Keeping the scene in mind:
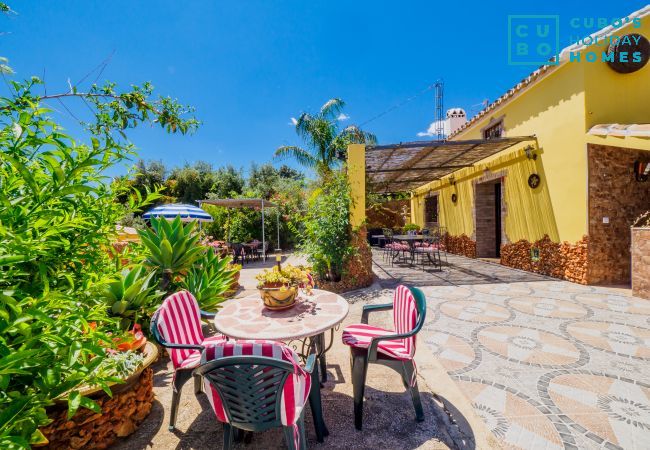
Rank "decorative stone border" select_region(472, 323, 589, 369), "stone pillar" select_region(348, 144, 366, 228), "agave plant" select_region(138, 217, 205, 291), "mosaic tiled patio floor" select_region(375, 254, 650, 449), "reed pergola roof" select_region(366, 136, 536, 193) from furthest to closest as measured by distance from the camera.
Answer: "reed pergola roof" select_region(366, 136, 536, 193), "stone pillar" select_region(348, 144, 366, 228), "agave plant" select_region(138, 217, 205, 291), "decorative stone border" select_region(472, 323, 589, 369), "mosaic tiled patio floor" select_region(375, 254, 650, 449)

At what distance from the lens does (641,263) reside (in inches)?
195

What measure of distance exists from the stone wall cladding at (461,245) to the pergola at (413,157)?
268 centimetres

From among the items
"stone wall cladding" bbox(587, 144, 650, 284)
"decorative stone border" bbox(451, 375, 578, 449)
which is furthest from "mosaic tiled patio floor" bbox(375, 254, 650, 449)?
"stone wall cladding" bbox(587, 144, 650, 284)

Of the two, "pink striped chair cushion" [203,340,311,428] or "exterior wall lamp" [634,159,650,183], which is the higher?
"exterior wall lamp" [634,159,650,183]

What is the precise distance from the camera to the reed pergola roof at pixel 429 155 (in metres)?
6.68

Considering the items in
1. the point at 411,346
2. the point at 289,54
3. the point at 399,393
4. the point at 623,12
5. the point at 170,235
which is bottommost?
the point at 399,393

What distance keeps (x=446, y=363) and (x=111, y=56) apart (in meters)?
3.82

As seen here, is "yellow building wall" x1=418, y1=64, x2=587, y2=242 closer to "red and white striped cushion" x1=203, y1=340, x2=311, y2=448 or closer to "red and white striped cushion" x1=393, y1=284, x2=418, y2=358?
"red and white striped cushion" x1=393, y1=284, x2=418, y2=358

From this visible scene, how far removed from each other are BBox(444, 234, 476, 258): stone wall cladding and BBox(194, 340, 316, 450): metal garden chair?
10.1 m

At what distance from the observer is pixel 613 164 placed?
5824mm

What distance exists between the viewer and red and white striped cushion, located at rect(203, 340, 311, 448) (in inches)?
54.2

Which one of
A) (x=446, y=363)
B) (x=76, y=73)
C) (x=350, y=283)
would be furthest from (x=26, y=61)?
(x=350, y=283)

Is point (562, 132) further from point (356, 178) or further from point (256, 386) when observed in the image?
point (256, 386)

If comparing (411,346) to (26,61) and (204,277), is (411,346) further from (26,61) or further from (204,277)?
(26,61)
